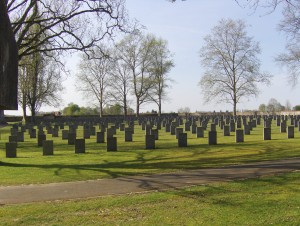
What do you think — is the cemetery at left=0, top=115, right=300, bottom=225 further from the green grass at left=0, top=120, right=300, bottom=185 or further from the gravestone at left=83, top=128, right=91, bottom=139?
the gravestone at left=83, top=128, right=91, bottom=139

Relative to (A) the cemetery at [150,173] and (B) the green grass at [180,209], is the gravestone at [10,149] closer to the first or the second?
(A) the cemetery at [150,173]

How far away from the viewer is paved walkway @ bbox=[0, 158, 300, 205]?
27.1 ft

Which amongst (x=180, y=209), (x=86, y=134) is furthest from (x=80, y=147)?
(x=180, y=209)

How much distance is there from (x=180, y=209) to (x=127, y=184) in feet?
7.79

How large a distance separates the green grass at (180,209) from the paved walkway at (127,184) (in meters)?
0.54

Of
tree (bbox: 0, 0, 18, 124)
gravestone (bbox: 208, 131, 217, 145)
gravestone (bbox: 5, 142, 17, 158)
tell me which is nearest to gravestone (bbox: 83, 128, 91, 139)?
gravestone (bbox: 5, 142, 17, 158)

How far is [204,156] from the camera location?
45.6 feet

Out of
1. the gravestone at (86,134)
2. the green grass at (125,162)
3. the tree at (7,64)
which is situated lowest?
the green grass at (125,162)

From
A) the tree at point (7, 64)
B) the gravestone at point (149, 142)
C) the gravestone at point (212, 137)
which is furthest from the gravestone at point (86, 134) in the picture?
the tree at point (7, 64)

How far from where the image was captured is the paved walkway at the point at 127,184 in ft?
27.1

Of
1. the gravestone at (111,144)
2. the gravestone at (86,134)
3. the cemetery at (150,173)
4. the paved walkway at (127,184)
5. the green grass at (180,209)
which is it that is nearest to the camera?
the green grass at (180,209)

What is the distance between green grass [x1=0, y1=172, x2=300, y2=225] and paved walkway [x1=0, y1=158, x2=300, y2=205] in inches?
21.2

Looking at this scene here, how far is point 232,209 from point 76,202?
2.95m

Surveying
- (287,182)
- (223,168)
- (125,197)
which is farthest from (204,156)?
(125,197)
